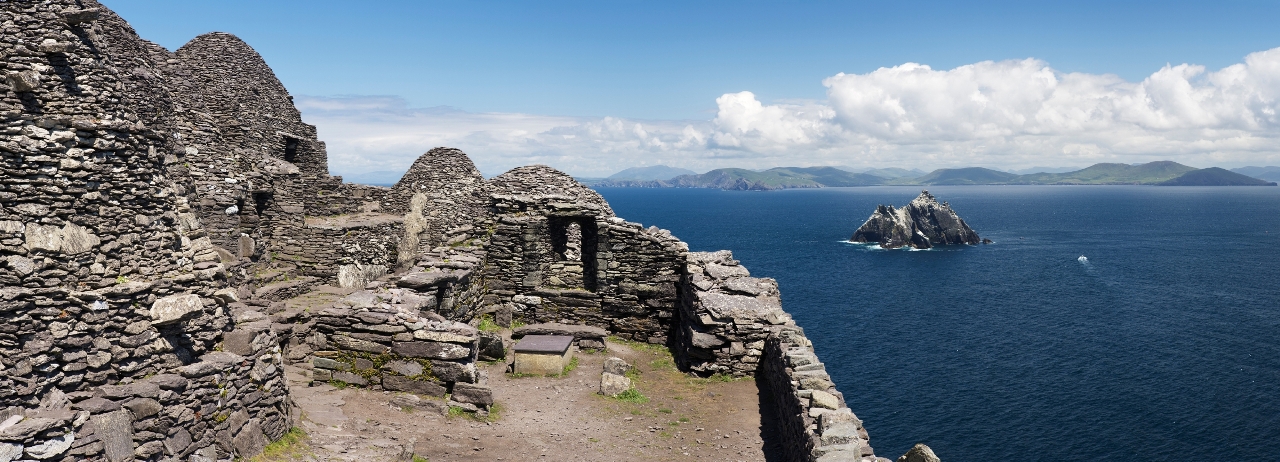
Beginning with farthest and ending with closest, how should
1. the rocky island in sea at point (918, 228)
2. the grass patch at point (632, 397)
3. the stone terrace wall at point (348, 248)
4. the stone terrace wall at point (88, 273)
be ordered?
the rocky island in sea at point (918, 228) → the stone terrace wall at point (348, 248) → the grass patch at point (632, 397) → the stone terrace wall at point (88, 273)

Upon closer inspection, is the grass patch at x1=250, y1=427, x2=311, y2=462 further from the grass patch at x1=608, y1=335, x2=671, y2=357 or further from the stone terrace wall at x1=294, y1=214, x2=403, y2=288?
the stone terrace wall at x1=294, y1=214, x2=403, y2=288

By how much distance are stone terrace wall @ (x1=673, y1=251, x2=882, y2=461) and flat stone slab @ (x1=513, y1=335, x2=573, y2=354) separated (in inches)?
115

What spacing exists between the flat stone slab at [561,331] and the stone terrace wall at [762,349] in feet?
7.20

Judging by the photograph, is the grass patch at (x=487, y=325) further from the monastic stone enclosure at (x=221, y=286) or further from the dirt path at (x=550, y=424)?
the dirt path at (x=550, y=424)

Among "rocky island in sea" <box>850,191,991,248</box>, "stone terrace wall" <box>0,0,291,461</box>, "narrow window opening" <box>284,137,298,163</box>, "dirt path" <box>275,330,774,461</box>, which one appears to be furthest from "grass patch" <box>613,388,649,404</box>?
"rocky island in sea" <box>850,191,991,248</box>

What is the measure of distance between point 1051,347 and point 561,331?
63.1m

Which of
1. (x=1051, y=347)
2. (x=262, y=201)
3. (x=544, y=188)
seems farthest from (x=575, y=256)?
(x=1051, y=347)

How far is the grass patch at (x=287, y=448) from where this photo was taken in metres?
10.1

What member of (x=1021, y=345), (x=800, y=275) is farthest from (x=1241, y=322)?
(x=800, y=275)

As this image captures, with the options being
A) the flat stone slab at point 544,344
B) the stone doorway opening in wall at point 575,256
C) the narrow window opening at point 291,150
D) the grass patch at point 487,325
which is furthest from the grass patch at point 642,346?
the narrow window opening at point 291,150

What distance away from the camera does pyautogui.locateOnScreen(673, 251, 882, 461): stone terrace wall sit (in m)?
11.4

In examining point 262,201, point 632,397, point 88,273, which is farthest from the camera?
point 262,201

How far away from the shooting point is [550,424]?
44.6 ft

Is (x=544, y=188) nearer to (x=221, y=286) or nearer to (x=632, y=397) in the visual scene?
(x=632, y=397)
